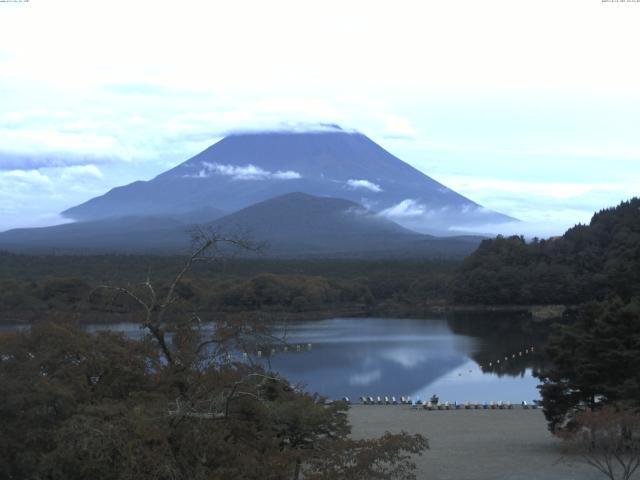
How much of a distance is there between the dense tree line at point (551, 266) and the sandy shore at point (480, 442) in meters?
29.0

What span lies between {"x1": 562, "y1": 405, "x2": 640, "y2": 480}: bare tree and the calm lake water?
28.1 feet

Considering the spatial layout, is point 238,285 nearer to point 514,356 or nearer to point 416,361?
point 416,361

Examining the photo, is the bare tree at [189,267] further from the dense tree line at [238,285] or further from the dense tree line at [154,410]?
the dense tree line at [238,285]

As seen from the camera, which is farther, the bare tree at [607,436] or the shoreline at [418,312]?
the shoreline at [418,312]

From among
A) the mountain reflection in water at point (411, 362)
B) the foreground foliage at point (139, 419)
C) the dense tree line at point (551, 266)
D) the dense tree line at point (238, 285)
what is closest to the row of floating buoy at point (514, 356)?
the mountain reflection in water at point (411, 362)

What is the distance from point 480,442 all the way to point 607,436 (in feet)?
14.8

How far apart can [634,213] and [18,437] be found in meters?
50.6

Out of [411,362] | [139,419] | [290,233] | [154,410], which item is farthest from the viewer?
[290,233]

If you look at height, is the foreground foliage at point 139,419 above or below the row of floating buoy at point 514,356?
above

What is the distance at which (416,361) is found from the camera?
30016 millimetres

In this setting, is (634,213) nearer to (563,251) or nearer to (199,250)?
(563,251)

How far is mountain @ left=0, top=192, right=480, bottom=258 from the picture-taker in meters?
107

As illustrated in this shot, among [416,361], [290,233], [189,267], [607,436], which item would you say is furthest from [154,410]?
[290,233]

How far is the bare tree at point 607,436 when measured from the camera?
10.5 metres
